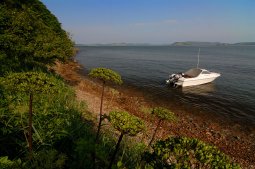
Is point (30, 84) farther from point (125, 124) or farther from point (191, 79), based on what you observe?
point (191, 79)

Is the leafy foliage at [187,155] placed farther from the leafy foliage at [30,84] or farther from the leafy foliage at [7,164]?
the leafy foliage at [7,164]

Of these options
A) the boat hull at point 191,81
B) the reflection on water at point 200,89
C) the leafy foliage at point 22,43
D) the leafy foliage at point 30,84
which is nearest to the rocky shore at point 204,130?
the leafy foliage at point 22,43

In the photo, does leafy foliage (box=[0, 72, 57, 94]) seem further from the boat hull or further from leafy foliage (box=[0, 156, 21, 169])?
the boat hull

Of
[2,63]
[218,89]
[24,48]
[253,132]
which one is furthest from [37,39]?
[218,89]

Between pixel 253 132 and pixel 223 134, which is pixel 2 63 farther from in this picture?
pixel 253 132

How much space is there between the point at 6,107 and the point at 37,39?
12.1 metres

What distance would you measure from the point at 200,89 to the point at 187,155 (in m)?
32.6

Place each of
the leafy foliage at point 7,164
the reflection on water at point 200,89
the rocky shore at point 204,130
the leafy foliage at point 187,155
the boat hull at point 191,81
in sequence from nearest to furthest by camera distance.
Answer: the leafy foliage at point 187,155
the leafy foliage at point 7,164
the rocky shore at point 204,130
the reflection on water at point 200,89
the boat hull at point 191,81

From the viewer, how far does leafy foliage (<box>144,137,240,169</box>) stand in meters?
4.13

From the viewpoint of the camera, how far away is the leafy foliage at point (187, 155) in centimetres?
413

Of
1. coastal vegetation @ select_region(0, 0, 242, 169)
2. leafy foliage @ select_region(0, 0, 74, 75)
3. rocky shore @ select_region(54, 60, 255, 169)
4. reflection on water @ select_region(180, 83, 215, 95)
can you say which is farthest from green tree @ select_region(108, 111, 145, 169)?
reflection on water @ select_region(180, 83, 215, 95)

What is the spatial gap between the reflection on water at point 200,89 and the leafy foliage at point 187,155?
29.4 m

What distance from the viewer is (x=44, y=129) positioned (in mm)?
8281

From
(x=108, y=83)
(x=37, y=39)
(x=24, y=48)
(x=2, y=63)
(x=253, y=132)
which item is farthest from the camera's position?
(x=108, y=83)
